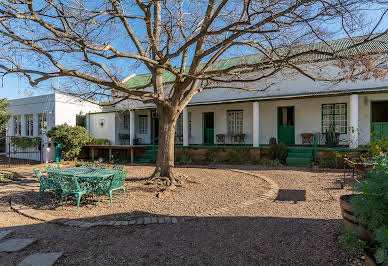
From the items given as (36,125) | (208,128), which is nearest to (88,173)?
(208,128)

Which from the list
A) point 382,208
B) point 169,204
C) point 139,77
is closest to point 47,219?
point 169,204

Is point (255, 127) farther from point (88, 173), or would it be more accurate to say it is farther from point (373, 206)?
point (373, 206)

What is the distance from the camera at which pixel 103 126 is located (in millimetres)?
18594

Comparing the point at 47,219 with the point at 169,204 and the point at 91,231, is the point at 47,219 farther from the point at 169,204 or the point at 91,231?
the point at 169,204

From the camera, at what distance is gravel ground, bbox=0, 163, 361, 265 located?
334 cm

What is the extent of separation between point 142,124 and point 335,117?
12.5 meters

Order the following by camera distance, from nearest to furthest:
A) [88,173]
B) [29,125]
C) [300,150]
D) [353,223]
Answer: [353,223]
[88,173]
[300,150]
[29,125]

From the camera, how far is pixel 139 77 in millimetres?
20719

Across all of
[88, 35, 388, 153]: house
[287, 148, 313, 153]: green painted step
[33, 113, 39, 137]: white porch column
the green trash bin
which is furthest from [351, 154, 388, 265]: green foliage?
[33, 113, 39, 137]: white porch column

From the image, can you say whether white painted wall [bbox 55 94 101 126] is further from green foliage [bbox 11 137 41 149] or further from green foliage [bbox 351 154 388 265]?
green foliage [bbox 351 154 388 265]

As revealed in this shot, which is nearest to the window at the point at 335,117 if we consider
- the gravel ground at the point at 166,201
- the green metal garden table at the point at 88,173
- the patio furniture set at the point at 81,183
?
the gravel ground at the point at 166,201

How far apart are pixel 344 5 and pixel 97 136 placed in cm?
1749

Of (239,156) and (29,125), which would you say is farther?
(29,125)

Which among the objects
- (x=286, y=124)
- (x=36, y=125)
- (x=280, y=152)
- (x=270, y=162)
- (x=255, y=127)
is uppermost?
(x=36, y=125)
